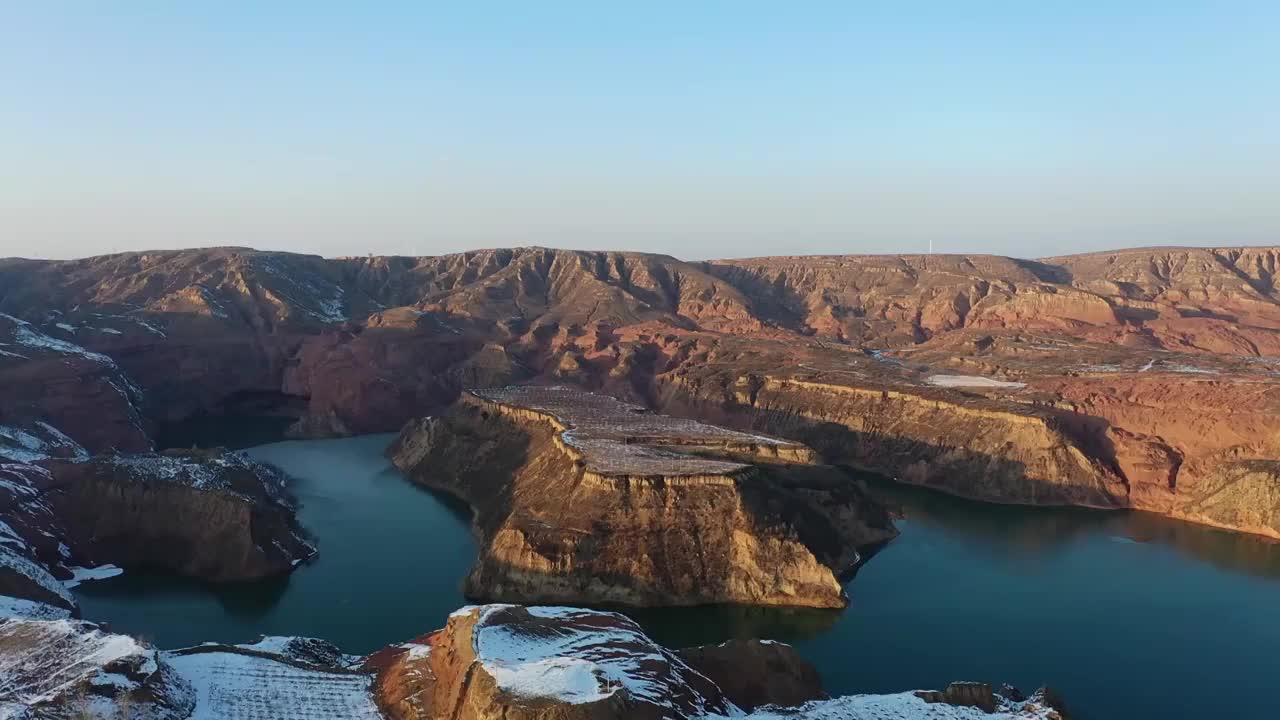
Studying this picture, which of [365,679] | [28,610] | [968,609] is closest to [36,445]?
[28,610]

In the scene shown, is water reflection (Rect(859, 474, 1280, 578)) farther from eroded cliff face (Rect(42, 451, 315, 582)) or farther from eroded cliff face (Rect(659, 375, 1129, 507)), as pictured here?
eroded cliff face (Rect(42, 451, 315, 582))

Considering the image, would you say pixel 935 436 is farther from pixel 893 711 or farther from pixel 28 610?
pixel 28 610

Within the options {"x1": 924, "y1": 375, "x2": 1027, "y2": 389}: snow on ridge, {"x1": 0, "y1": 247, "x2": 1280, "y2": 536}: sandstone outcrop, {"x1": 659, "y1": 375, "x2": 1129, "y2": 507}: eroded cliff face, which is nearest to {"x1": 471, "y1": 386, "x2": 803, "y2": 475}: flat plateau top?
{"x1": 659, "y1": 375, "x2": 1129, "y2": 507}: eroded cliff face

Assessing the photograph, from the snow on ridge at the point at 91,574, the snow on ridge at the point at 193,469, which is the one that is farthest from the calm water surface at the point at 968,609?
the snow on ridge at the point at 193,469

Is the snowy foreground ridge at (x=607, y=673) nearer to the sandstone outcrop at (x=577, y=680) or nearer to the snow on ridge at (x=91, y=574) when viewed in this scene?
the sandstone outcrop at (x=577, y=680)

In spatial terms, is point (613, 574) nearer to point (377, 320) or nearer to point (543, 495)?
point (543, 495)

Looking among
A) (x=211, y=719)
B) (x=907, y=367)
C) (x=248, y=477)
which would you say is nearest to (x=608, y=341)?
(x=907, y=367)
